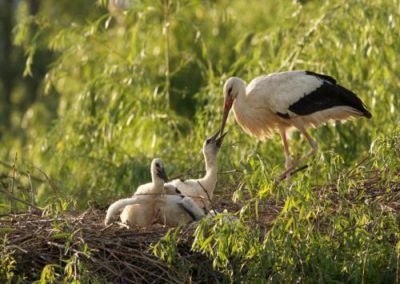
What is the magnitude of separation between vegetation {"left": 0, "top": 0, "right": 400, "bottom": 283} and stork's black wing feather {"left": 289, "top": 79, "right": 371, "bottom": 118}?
475 millimetres

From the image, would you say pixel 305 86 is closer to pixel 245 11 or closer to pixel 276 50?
pixel 276 50

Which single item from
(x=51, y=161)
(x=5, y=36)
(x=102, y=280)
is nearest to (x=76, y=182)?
(x=51, y=161)

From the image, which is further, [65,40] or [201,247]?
[65,40]

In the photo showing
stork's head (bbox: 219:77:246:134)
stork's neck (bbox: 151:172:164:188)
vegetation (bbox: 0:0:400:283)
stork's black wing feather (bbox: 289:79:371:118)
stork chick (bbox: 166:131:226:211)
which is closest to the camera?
vegetation (bbox: 0:0:400:283)

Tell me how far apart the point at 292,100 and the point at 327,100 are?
316mm

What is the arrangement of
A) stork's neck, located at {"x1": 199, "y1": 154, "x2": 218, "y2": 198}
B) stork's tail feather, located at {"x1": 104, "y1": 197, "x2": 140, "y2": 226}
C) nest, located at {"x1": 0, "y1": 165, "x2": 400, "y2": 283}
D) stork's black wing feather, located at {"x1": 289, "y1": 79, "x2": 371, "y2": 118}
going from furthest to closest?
1. stork's black wing feather, located at {"x1": 289, "y1": 79, "x2": 371, "y2": 118}
2. stork's neck, located at {"x1": 199, "y1": 154, "x2": 218, "y2": 198}
3. stork's tail feather, located at {"x1": 104, "y1": 197, "x2": 140, "y2": 226}
4. nest, located at {"x1": 0, "y1": 165, "x2": 400, "y2": 283}

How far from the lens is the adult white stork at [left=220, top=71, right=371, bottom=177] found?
10773 millimetres

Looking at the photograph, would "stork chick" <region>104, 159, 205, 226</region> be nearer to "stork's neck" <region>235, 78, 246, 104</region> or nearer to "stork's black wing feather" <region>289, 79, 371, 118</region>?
"stork's neck" <region>235, 78, 246, 104</region>

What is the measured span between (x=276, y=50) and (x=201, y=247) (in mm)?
5938

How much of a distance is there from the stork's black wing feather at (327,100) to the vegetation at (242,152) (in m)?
0.48

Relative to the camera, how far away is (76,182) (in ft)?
41.2

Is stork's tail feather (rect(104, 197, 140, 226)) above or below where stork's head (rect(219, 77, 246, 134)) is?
below

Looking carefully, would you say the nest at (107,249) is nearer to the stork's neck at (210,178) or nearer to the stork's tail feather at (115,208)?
the stork's tail feather at (115,208)

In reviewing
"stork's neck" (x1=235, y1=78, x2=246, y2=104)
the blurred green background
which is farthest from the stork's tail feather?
"stork's neck" (x1=235, y1=78, x2=246, y2=104)
